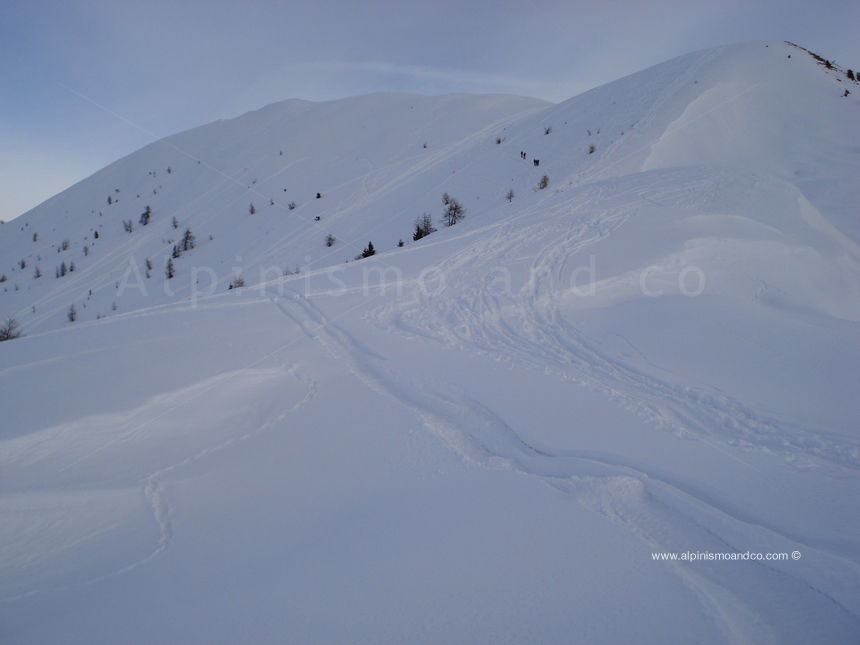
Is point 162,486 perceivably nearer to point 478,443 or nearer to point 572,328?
point 478,443

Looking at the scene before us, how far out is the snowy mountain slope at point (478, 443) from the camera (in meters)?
2.00

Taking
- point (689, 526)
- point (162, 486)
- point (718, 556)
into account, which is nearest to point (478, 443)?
point (689, 526)

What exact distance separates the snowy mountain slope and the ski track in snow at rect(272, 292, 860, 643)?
15mm

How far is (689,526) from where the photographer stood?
2.44 meters

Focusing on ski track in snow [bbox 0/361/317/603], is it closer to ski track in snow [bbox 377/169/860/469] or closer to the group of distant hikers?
ski track in snow [bbox 377/169/860/469]

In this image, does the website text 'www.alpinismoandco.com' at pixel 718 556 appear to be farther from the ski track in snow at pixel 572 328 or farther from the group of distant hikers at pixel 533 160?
the group of distant hikers at pixel 533 160

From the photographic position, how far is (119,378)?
14.2ft

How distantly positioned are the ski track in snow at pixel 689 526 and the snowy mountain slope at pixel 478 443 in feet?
0.05

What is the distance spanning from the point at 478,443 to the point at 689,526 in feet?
4.83

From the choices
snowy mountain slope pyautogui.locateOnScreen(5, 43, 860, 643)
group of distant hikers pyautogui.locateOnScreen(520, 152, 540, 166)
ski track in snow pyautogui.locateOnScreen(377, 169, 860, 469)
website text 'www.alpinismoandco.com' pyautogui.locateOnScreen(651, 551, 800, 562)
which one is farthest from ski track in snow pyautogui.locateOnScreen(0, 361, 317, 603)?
group of distant hikers pyautogui.locateOnScreen(520, 152, 540, 166)

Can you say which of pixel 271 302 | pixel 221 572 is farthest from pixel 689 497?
pixel 271 302

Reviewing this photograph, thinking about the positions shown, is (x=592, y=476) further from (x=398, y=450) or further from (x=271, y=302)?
(x=271, y=302)

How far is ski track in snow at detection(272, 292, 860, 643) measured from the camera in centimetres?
197

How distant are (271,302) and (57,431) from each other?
3.92 meters
